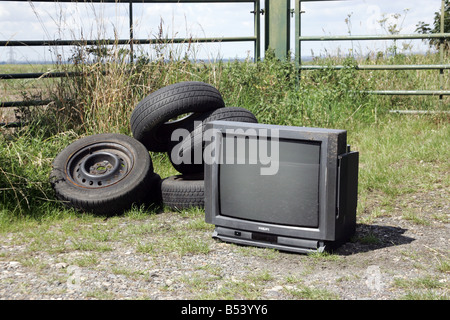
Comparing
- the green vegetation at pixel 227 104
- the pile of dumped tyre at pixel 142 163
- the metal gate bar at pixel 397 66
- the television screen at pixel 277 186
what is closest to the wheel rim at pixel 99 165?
the pile of dumped tyre at pixel 142 163

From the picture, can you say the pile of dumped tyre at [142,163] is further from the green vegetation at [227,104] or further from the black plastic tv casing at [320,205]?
the black plastic tv casing at [320,205]

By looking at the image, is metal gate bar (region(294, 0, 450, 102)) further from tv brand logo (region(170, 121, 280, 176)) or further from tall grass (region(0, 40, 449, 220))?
tv brand logo (region(170, 121, 280, 176))

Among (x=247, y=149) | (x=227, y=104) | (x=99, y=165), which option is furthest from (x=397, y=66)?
(x=247, y=149)

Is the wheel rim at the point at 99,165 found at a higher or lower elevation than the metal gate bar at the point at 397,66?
lower

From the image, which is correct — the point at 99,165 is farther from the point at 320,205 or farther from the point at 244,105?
the point at 244,105

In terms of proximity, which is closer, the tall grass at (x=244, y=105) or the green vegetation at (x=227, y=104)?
the green vegetation at (x=227, y=104)

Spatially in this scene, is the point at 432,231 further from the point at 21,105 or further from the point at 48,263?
the point at 21,105

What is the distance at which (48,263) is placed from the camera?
3801 millimetres

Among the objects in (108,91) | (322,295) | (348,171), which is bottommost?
(322,295)

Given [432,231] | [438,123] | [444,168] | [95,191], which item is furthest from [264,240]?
[438,123]

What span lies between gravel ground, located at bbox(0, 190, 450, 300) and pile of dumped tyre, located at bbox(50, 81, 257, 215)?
0.67 m

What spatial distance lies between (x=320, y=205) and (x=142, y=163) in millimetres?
1985

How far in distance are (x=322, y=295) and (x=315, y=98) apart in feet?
15.8

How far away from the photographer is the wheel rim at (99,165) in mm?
5180
